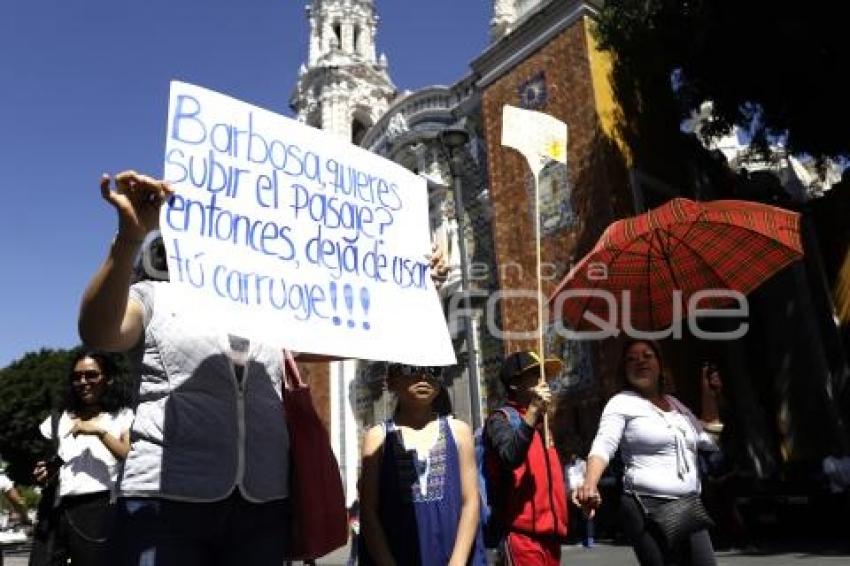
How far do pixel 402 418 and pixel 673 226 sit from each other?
3.45m

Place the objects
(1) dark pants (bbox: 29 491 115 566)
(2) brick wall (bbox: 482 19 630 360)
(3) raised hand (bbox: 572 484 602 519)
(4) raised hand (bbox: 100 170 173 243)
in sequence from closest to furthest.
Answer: (4) raised hand (bbox: 100 170 173 243), (3) raised hand (bbox: 572 484 602 519), (1) dark pants (bbox: 29 491 115 566), (2) brick wall (bbox: 482 19 630 360)

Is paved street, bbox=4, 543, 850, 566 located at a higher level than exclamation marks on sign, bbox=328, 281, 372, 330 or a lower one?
lower

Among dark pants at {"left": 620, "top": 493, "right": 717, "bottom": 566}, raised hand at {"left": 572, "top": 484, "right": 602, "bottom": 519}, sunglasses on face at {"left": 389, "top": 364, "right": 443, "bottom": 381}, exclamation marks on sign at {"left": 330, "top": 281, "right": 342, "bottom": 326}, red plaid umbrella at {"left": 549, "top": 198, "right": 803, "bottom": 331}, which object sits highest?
red plaid umbrella at {"left": 549, "top": 198, "right": 803, "bottom": 331}

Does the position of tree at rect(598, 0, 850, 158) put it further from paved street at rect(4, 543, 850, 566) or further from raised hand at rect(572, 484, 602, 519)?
raised hand at rect(572, 484, 602, 519)

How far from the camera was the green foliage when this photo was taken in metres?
25.9

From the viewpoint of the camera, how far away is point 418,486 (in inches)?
97.6

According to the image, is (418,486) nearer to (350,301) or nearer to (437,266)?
(350,301)

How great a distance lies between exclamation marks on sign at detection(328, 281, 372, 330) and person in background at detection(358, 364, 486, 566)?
308 mm

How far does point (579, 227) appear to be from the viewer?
39.8ft

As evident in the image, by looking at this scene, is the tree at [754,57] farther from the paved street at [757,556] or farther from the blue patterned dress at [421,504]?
the blue patterned dress at [421,504]

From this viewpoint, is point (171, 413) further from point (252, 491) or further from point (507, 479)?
point (507, 479)

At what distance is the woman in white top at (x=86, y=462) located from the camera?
3.24 metres

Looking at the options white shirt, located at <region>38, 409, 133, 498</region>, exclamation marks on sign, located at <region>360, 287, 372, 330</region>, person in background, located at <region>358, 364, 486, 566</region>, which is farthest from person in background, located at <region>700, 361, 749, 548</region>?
white shirt, located at <region>38, 409, 133, 498</region>

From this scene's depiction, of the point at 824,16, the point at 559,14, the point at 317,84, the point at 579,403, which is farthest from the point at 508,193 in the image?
the point at 317,84
